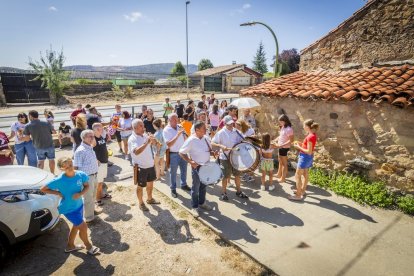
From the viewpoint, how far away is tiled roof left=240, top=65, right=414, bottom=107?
521 cm

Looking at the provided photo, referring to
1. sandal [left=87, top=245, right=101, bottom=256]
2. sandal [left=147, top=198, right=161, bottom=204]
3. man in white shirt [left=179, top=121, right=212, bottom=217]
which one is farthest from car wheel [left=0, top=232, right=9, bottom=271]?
man in white shirt [left=179, top=121, right=212, bottom=217]

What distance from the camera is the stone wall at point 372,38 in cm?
665

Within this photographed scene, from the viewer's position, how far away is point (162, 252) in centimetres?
404

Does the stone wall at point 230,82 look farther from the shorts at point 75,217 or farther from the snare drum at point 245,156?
the shorts at point 75,217

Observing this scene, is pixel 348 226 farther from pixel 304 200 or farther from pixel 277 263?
pixel 277 263

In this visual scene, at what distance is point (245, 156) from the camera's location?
4.93 meters

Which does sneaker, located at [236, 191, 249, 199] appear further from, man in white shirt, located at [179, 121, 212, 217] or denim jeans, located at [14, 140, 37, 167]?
denim jeans, located at [14, 140, 37, 167]

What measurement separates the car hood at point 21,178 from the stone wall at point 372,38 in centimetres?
867

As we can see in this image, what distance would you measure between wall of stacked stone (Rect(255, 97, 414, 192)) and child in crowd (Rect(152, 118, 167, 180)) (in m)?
3.65

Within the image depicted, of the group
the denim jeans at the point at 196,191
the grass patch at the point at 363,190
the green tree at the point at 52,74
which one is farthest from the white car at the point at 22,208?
the green tree at the point at 52,74

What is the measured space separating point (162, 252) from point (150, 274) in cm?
47

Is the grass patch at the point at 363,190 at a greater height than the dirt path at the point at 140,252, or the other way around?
the grass patch at the point at 363,190

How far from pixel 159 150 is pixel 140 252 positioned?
297cm

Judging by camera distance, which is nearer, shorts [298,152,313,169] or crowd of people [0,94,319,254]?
crowd of people [0,94,319,254]
